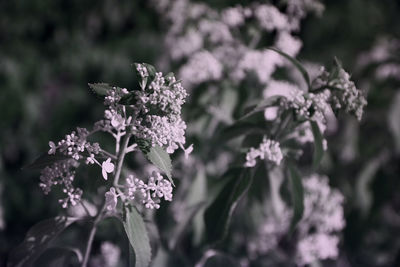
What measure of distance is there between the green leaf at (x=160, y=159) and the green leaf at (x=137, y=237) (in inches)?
5.7

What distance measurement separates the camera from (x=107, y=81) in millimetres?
3111

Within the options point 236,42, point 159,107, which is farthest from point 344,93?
point 236,42

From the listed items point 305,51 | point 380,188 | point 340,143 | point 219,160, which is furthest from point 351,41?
point 219,160

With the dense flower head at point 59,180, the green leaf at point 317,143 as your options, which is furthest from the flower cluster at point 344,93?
the dense flower head at point 59,180

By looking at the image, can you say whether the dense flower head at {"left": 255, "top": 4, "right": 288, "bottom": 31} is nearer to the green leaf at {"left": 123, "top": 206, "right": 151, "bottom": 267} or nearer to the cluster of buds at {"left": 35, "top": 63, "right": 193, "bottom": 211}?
the cluster of buds at {"left": 35, "top": 63, "right": 193, "bottom": 211}

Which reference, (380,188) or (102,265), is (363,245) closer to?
(380,188)

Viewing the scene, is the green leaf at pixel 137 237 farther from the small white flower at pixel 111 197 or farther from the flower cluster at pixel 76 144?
the flower cluster at pixel 76 144

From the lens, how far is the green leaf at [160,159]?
98 centimetres

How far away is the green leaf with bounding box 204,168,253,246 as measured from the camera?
1315 mm

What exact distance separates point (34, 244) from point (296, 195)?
2.27 feet

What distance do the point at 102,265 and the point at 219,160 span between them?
0.70 m

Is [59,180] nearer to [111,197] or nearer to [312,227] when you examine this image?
[111,197]

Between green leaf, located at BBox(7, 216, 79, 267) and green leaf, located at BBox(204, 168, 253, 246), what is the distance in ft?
1.32

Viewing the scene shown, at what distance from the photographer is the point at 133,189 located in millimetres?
1030
